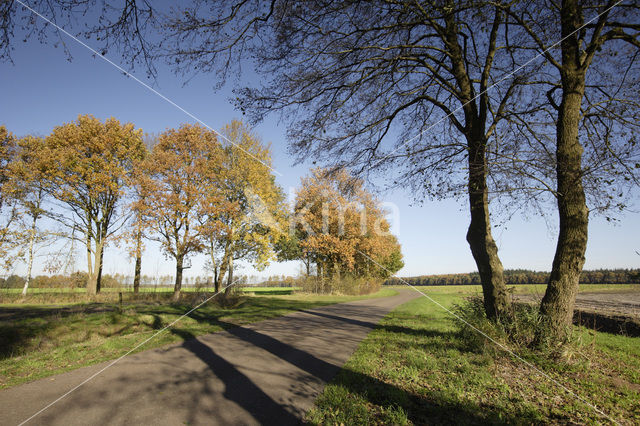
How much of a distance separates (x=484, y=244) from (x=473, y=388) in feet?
13.4

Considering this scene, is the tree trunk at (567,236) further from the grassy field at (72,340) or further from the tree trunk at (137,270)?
the tree trunk at (137,270)

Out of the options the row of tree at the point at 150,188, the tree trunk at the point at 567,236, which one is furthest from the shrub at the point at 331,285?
the tree trunk at the point at 567,236

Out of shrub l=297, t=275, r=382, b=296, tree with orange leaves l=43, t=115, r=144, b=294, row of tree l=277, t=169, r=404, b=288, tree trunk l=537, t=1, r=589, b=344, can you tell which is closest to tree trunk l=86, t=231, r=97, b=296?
tree with orange leaves l=43, t=115, r=144, b=294

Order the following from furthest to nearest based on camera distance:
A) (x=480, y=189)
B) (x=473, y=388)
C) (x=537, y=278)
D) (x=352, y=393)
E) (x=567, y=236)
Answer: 1. (x=537, y=278)
2. (x=480, y=189)
3. (x=567, y=236)
4. (x=473, y=388)
5. (x=352, y=393)

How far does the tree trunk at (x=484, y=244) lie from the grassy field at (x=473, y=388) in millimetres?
1321

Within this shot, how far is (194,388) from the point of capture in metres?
4.17

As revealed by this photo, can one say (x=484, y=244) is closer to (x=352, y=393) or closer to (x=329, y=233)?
(x=352, y=393)

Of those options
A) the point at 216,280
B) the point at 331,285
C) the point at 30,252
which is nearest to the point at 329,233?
the point at 331,285

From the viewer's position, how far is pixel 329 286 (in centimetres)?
3053

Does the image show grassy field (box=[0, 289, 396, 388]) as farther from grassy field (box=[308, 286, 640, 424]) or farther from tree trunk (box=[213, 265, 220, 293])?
tree trunk (box=[213, 265, 220, 293])

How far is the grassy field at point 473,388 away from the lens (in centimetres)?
347

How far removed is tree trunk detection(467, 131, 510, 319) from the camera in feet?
22.5

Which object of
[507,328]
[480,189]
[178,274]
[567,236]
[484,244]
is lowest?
[507,328]

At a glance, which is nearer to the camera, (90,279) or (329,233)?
(90,279)
